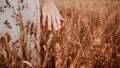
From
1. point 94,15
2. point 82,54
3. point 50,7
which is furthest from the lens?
point 94,15

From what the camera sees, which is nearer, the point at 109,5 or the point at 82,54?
the point at 82,54

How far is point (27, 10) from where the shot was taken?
1061mm

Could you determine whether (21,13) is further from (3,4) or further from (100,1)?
(100,1)

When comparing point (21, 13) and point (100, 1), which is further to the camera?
point (100, 1)

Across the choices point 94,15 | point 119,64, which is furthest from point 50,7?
point 119,64

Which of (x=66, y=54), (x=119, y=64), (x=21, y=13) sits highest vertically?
(x=21, y=13)

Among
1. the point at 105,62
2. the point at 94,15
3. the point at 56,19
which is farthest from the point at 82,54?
the point at 94,15

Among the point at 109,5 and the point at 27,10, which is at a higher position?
the point at 27,10

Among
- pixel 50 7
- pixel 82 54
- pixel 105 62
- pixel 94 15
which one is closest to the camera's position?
pixel 82 54

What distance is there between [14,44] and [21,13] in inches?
5.5

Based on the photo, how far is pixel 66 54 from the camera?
864 mm

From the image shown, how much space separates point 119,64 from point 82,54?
26 centimetres

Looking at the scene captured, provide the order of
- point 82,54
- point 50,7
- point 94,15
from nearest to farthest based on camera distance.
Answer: point 82,54 → point 50,7 → point 94,15

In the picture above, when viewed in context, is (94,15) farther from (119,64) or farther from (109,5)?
(119,64)
